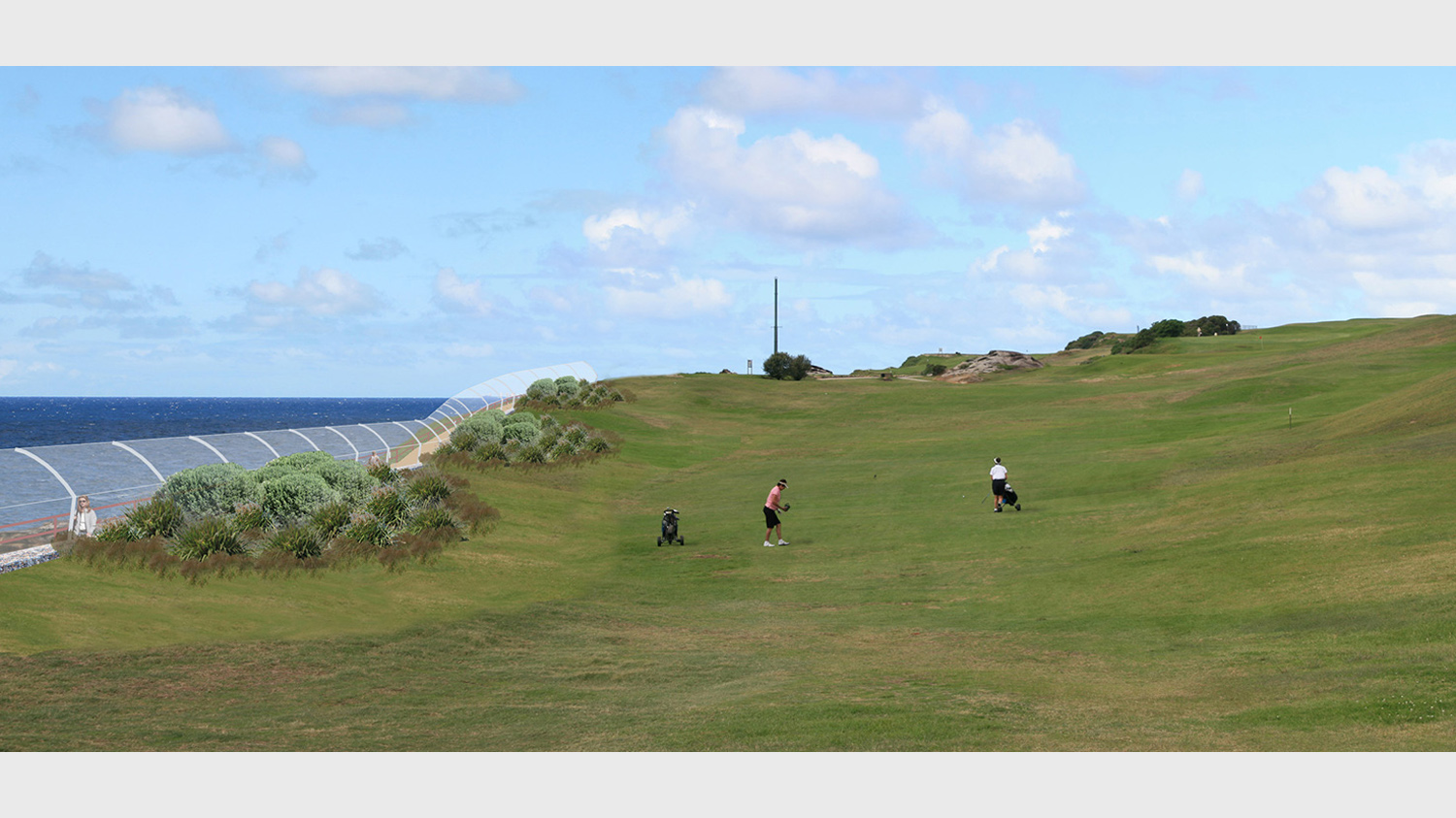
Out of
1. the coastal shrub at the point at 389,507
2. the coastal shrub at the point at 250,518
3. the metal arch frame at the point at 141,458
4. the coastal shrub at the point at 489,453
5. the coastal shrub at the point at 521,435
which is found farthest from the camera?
the coastal shrub at the point at 521,435

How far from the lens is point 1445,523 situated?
1742cm

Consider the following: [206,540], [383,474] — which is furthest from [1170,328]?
[206,540]

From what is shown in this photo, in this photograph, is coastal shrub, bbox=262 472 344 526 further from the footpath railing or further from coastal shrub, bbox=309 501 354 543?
the footpath railing

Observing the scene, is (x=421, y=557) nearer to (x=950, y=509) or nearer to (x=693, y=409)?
(x=950, y=509)

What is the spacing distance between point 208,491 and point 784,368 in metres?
74.7

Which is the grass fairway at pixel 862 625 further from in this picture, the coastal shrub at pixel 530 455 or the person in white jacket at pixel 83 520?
the coastal shrub at pixel 530 455

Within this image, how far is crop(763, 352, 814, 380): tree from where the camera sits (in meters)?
94.5

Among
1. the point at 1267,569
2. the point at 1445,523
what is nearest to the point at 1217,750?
the point at 1267,569

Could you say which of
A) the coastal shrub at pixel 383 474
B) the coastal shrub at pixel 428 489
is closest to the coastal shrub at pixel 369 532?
the coastal shrub at pixel 428 489

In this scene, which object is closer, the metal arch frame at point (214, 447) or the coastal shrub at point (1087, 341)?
the metal arch frame at point (214, 447)

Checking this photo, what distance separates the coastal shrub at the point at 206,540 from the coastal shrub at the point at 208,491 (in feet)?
3.88

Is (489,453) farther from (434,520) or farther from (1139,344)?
(1139,344)

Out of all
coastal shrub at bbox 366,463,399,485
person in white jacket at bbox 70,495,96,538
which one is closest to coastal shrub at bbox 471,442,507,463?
coastal shrub at bbox 366,463,399,485

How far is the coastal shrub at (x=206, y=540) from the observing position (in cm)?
1969
